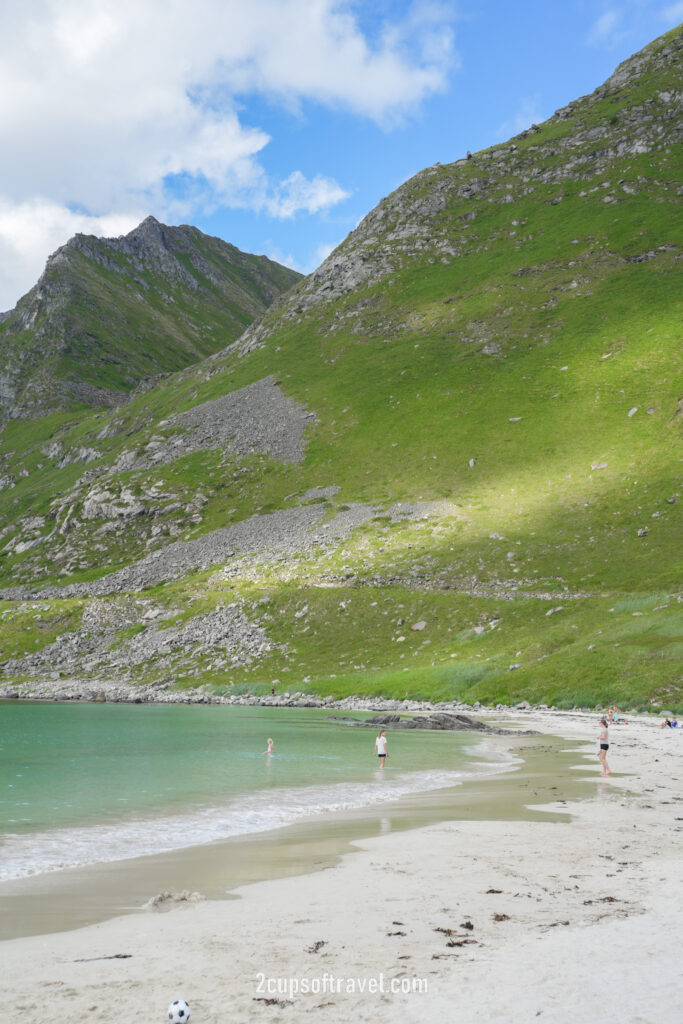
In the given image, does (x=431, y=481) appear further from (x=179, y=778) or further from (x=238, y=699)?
(x=179, y=778)

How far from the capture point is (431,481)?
11912 cm

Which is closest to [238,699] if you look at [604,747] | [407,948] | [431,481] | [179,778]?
[179,778]

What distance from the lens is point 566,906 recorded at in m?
11.6

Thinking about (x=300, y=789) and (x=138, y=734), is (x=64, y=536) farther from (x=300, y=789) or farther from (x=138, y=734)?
(x=300, y=789)

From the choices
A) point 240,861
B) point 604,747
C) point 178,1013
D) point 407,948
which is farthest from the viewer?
point 604,747

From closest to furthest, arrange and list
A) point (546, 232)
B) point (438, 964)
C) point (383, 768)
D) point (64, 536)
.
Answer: point (438, 964) → point (383, 768) → point (64, 536) → point (546, 232)

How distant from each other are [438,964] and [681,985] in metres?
2.92

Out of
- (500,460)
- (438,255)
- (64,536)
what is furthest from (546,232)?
(64,536)

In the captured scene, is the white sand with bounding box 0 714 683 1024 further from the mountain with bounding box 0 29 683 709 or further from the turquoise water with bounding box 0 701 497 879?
the mountain with bounding box 0 29 683 709

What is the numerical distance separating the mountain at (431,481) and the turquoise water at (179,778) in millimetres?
20900

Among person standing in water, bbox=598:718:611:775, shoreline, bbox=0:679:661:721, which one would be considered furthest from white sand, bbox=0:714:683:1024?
shoreline, bbox=0:679:661:721

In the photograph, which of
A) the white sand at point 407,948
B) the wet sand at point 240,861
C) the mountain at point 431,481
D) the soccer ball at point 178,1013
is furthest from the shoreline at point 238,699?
the soccer ball at point 178,1013

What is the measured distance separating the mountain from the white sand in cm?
3806

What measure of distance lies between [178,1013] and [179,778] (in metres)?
24.5
